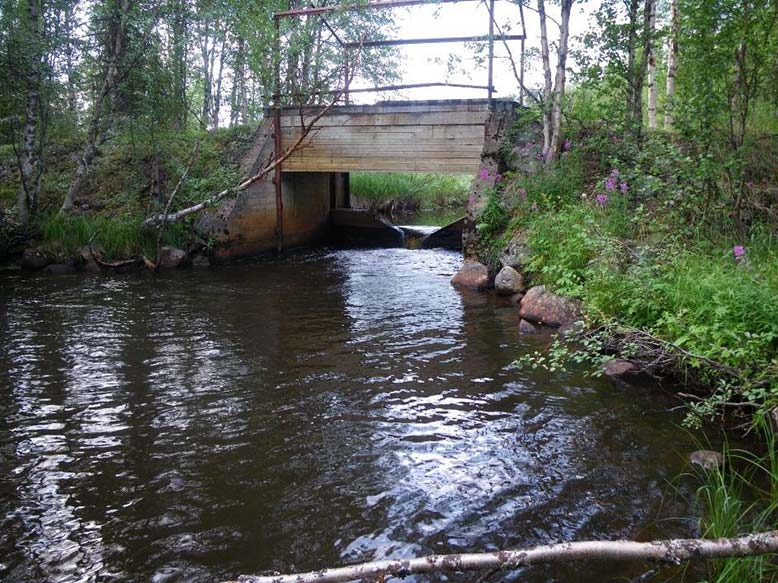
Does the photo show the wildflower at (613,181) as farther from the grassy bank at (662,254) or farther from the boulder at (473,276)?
the boulder at (473,276)

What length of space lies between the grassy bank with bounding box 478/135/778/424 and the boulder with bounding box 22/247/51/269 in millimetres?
8014

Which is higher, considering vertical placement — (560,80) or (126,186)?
(560,80)

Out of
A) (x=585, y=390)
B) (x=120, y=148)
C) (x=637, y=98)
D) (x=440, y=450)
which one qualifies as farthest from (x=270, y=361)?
(x=120, y=148)

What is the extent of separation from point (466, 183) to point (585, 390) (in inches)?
795

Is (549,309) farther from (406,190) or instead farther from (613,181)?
(406,190)

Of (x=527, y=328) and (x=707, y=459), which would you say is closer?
(x=707, y=459)

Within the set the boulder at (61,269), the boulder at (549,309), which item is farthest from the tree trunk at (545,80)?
the boulder at (61,269)

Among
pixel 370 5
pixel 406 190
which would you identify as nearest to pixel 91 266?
pixel 370 5

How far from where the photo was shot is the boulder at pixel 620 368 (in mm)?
5402

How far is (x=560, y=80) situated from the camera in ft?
33.0

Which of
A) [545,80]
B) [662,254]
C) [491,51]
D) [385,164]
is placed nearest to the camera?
[662,254]

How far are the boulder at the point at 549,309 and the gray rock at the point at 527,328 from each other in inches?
3.9

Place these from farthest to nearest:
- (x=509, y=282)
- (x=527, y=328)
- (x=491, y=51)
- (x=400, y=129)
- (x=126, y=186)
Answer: (x=126, y=186), (x=400, y=129), (x=491, y=51), (x=509, y=282), (x=527, y=328)

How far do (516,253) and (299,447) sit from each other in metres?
5.71
